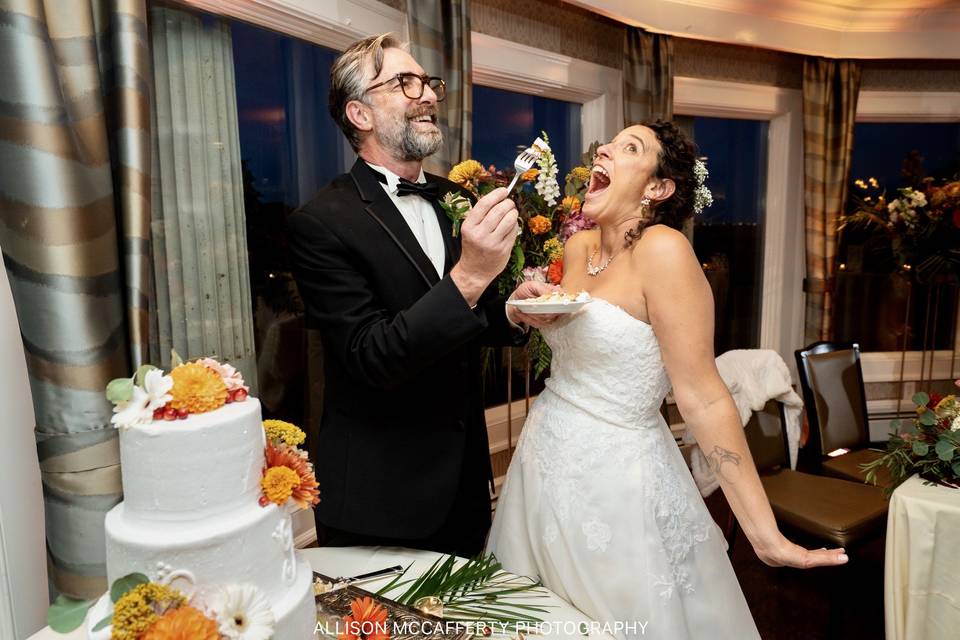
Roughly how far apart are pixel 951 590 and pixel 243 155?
9.53 ft

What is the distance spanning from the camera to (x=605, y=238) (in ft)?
6.34

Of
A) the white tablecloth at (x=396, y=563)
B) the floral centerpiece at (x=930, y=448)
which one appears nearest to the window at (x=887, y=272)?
the floral centerpiece at (x=930, y=448)

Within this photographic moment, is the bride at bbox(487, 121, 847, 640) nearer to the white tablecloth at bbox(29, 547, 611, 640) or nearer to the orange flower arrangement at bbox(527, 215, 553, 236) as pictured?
the white tablecloth at bbox(29, 547, 611, 640)

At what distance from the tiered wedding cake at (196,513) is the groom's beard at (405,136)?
1007mm

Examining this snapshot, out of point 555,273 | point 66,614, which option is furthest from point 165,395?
point 555,273

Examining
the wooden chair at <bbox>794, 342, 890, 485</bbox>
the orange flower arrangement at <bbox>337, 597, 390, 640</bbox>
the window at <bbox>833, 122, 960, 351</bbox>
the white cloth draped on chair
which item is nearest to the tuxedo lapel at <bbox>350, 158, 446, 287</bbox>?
the orange flower arrangement at <bbox>337, 597, 390, 640</bbox>

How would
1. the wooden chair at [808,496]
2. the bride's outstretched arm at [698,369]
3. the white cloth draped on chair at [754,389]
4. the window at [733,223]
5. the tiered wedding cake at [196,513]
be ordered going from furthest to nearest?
1. the window at [733,223]
2. the white cloth draped on chair at [754,389]
3. the wooden chair at [808,496]
4. the bride's outstretched arm at [698,369]
5. the tiered wedding cake at [196,513]

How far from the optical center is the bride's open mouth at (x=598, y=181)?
1.86 m

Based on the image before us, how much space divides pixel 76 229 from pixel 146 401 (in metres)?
0.65

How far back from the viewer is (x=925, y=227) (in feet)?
15.3

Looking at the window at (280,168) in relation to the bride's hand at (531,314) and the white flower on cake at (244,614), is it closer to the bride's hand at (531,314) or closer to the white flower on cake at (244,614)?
the bride's hand at (531,314)

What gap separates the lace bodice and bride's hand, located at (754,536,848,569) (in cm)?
42

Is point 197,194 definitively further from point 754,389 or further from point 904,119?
point 904,119

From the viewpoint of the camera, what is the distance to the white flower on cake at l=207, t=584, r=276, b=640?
0.82 m
